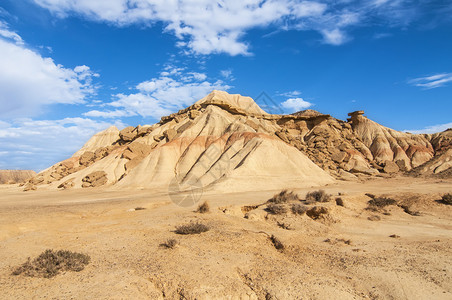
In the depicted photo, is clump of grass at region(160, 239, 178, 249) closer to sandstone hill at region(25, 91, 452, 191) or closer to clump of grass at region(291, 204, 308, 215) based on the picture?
clump of grass at region(291, 204, 308, 215)

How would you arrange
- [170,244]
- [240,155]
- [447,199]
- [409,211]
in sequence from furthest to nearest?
[240,155] → [447,199] → [409,211] → [170,244]

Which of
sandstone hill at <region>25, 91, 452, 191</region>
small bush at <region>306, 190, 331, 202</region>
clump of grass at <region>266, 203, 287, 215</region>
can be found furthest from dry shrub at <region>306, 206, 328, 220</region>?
sandstone hill at <region>25, 91, 452, 191</region>

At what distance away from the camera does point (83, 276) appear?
5914 mm

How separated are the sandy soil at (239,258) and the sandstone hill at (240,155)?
13545mm

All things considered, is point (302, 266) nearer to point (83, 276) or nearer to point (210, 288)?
point (210, 288)

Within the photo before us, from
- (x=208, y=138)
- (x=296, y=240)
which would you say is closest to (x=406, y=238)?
(x=296, y=240)

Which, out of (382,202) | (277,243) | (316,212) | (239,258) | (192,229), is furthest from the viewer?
(382,202)

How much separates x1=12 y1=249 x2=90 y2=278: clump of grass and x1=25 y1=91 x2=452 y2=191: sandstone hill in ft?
56.5

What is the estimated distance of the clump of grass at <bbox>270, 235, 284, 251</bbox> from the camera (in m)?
8.17

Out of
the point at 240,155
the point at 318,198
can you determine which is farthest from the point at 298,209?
the point at 240,155

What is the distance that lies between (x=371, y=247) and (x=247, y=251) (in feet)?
13.0

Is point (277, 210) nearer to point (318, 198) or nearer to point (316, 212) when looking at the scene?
point (316, 212)

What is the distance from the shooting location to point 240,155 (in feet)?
98.7

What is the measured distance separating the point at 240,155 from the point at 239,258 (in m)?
23.1
